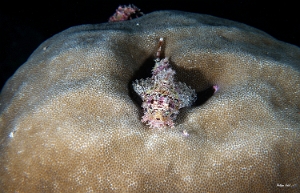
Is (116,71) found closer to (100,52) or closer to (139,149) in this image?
(100,52)

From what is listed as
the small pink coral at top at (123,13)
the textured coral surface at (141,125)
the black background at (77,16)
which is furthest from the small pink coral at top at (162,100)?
the black background at (77,16)

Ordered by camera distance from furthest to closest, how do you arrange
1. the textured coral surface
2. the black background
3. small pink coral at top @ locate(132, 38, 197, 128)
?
the black background, small pink coral at top @ locate(132, 38, 197, 128), the textured coral surface

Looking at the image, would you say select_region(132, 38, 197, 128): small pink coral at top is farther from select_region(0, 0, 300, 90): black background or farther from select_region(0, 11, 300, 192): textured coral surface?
select_region(0, 0, 300, 90): black background

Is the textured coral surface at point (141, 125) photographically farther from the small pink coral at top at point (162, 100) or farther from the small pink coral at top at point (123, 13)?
the small pink coral at top at point (123, 13)

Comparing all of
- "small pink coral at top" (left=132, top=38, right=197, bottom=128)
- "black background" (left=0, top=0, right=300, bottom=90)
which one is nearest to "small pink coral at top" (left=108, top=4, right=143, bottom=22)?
"small pink coral at top" (left=132, top=38, right=197, bottom=128)

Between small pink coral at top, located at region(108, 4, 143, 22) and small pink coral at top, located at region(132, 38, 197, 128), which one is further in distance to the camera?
small pink coral at top, located at region(108, 4, 143, 22)

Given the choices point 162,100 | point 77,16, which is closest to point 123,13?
point 162,100

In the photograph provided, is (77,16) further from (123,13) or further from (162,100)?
(162,100)
